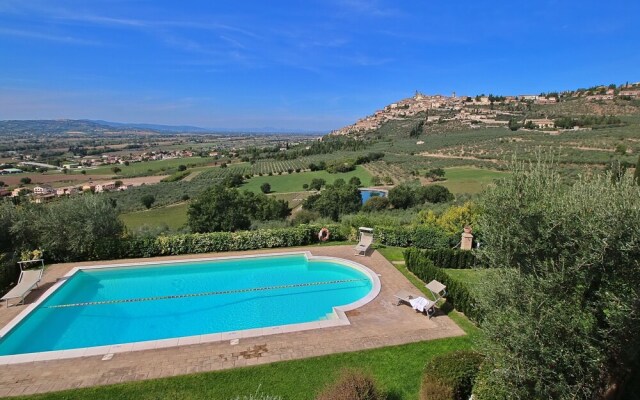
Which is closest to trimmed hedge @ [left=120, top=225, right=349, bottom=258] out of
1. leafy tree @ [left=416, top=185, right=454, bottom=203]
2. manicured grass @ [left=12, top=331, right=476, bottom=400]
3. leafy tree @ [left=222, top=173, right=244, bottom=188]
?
manicured grass @ [left=12, top=331, right=476, bottom=400]

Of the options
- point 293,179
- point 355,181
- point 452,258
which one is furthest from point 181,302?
point 293,179

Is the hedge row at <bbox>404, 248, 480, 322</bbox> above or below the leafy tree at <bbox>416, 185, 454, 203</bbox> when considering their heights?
above

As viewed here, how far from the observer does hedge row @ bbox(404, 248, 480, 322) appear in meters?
9.76

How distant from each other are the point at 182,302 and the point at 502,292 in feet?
33.7

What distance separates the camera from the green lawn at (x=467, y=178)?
36875 mm

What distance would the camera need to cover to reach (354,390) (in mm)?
5078

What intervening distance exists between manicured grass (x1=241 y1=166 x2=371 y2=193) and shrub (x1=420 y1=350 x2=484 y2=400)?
4492 centimetres

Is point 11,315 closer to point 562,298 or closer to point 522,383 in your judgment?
point 522,383

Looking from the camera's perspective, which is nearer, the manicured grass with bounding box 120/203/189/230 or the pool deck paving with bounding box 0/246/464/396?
the pool deck paving with bounding box 0/246/464/396

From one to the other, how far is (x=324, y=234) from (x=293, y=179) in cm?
4299

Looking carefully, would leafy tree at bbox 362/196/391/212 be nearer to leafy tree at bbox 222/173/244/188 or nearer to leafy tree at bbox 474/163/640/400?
leafy tree at bbox 222/173/244/188

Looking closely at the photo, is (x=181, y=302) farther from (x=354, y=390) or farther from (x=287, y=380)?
(x=354, y=390)

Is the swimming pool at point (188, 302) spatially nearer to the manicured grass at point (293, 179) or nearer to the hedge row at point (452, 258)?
the hedge row at point (452, 258)

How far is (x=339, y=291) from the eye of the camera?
12.8m
